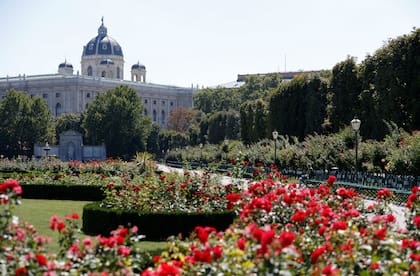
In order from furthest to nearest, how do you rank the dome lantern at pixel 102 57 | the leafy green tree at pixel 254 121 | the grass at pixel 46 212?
the dome lantern at pixel 102 57 → the leafy green tree at pixel 254 121 → the grass at pixel 46 212

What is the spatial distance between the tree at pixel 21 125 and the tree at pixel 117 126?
4534 mm

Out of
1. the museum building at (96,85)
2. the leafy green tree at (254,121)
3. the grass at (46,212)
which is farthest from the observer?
the museum building at (96,85)

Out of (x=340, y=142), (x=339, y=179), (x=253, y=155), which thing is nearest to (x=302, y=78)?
(x=253, y=155)

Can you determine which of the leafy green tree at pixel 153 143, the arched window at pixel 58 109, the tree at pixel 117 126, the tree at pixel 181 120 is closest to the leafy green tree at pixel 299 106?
the tree at pixel 117 126

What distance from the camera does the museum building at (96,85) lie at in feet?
376

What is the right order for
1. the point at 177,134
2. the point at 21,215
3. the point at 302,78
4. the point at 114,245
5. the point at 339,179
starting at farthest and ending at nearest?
the point at 177,134 < the point at 302,78 < the point at 339,179 < the point at 21,215 < the point at 114,245

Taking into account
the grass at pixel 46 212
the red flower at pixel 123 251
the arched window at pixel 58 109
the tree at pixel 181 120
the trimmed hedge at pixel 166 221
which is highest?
the arched window at pixel 58 109

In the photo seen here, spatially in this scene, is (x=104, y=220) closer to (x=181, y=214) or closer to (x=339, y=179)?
(x=181, y=214)

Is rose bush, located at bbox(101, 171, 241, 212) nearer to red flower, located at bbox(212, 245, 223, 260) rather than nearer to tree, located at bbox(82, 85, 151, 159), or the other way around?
red flower, located at bbox(212, 245, 223, 260)

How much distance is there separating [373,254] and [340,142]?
2483 centimetres

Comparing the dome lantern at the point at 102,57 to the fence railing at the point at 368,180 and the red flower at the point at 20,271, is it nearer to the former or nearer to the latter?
the fence railing at the point at 368,180

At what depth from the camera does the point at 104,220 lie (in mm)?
15008

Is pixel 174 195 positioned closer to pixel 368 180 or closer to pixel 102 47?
pixel 368 180

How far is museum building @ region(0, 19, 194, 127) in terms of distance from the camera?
11475 cm
